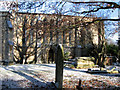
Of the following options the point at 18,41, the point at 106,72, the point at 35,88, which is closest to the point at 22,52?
the point at 18,41

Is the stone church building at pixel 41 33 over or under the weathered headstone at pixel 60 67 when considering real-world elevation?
over

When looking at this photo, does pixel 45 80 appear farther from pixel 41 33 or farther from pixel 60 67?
pixel 41 33

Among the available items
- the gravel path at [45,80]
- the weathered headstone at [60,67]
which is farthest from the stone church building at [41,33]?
the gravel path at [45,80]

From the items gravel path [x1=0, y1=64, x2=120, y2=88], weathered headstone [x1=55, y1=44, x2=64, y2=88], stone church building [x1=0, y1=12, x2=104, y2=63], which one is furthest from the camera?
stone church building [x1=0, y1=12, x2=104, y2=63]

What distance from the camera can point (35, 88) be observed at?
18.6 feet

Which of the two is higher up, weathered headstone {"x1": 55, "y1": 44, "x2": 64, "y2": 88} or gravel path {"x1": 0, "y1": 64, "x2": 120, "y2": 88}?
weathered headstone {"x1": 55, "y1": 44, "x2": 64, "y2": 88}

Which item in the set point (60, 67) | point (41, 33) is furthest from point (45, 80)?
point (41, 33)

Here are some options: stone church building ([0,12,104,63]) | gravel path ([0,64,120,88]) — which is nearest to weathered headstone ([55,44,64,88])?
gravel path ([0,64,120,88])

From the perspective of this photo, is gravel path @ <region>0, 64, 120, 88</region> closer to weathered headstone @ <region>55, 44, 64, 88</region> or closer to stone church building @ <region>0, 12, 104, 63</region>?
weathered headstone @ <region>55, 44, 64, 88</region>

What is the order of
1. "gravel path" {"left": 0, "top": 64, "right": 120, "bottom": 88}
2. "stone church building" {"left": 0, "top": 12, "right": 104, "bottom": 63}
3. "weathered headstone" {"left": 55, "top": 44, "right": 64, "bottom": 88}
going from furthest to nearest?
"stone church building" {"left": 0, "top": 12, "right": 104, "bottom": 63}, "gravel path" {"left": 0, "top": 64, "right": 120, "bottom": 88}, "weathered headstone" {"left": 55, "top": 44, "right": 64, "bottom": 88}

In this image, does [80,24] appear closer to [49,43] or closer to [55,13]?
[55,13]

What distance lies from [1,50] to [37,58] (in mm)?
8121

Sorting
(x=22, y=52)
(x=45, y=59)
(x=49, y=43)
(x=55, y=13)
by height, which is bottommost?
(x=45, y=59)

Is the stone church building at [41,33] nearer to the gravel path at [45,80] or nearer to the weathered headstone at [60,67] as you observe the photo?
the weathered headstone at [60,67]
